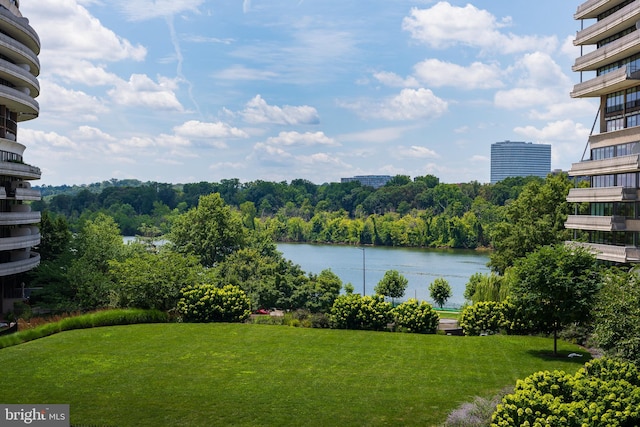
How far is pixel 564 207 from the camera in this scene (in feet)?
176

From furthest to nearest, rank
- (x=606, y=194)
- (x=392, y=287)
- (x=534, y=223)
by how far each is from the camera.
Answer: (x=392, y=287)
(x=534, y=223)
(x=606, y=194)

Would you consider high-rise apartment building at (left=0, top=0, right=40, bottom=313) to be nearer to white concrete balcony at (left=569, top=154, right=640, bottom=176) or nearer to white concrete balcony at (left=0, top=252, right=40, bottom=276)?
white concrete balcony at (left=0, top=252, right=40, bottom=276)

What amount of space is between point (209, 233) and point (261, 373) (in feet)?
160

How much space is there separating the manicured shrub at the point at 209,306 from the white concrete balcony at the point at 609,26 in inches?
1160

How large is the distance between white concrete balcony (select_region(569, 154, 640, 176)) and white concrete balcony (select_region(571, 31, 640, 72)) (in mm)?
6591

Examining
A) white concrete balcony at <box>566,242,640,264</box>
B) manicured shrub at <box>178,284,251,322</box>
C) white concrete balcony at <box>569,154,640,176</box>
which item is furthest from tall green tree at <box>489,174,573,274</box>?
manicured shrub at <box>178,284,251,322</box>

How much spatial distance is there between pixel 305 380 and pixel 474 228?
395 feet

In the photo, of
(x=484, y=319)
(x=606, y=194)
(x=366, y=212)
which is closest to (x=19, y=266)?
(x=484, y=319)

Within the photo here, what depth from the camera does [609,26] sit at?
40375mm

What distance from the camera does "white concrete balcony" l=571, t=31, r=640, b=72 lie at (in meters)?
37.3

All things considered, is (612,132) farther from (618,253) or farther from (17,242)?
(17,242)

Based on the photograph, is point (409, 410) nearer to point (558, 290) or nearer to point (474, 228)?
point (558, 290)

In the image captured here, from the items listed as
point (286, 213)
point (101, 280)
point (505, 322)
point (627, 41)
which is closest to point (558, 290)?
point (505, 322)

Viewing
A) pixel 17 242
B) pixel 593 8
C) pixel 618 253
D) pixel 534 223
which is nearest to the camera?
pixel 618 253
